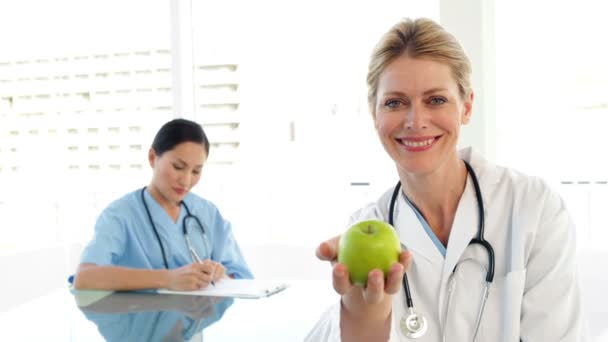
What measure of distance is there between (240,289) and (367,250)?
3.04 feet

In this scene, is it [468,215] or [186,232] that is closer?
[468,215]

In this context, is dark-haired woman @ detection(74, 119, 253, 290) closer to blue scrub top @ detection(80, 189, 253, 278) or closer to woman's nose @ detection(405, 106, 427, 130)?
blue scrub top @ detection(80, 189, 253, 278)

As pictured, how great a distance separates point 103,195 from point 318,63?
1741 millimetres

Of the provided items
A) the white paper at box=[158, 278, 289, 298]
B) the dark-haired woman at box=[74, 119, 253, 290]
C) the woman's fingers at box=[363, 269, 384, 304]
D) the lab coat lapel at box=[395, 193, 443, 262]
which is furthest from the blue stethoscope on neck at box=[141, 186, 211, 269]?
the woman's fingers at box=[363, 269, 384, 304]

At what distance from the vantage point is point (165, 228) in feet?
6.61

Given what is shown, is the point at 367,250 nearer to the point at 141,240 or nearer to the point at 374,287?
the point at 374,287

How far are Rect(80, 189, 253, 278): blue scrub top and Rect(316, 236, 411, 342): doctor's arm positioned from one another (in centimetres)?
107

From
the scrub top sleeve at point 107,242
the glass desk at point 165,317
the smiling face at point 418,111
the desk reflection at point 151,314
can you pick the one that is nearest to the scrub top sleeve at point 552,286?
the smiling face at point 418,111

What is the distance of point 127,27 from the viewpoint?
516 centimetres

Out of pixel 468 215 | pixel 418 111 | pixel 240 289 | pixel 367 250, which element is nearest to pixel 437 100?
pixel 418 111

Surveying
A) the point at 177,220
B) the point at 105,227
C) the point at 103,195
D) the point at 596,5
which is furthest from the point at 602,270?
the point at 103,195

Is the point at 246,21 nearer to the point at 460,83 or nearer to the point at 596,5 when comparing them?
the point at 596,5

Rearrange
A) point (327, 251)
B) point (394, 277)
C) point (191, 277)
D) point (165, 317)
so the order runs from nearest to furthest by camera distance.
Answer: point (394, 277)
point (327, 251)
point (165, 317)
point (191, 277)

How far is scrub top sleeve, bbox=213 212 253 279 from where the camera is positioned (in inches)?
82.6
